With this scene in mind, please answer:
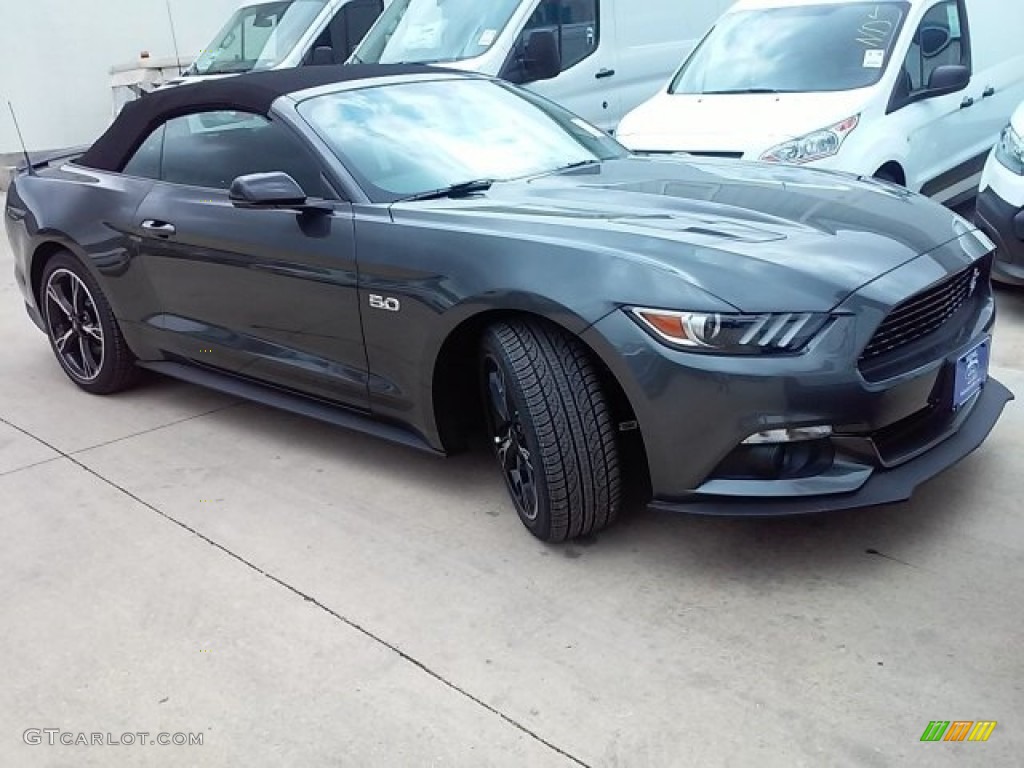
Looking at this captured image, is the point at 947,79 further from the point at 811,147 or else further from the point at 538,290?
the point at 538,290

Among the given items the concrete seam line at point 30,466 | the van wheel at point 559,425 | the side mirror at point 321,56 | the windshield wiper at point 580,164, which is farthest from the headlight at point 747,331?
the side mirror at point 321,56

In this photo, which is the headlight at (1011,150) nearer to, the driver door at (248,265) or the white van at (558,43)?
the driver door at (248,265)

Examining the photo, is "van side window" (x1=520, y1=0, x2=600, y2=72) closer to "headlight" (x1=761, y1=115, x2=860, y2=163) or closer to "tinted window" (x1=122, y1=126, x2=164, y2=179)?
"headlight" (x1=761, y1=115, x2=860, y2=163)

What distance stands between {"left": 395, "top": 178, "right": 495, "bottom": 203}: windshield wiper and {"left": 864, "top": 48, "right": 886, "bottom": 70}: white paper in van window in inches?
130

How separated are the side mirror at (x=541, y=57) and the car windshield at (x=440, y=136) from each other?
358 centimetres

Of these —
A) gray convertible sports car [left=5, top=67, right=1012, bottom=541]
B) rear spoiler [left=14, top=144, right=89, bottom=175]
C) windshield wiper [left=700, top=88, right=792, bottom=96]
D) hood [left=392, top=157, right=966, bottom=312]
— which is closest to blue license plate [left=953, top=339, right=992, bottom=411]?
gray convertible sports car [left=5, top=67, right=1012, bottom=541]

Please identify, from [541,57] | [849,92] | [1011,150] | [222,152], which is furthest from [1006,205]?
[541,57]

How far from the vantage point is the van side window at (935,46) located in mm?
6133

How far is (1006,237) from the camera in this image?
4895mm

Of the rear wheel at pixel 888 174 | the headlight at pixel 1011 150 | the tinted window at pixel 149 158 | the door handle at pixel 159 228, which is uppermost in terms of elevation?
the tinted window at pixel 149 158

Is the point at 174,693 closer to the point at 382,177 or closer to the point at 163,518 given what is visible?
the point at 163,518

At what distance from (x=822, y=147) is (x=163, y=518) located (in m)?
3.90

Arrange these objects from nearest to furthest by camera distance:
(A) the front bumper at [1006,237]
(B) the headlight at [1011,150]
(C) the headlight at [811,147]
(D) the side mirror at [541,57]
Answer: (A) the front bumper at [1006,237], (B) the headlight at [1011,150], (C) the headlight at [811,147], (D) the side mirror at [541,57]

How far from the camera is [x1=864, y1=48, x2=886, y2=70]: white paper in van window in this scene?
5.97 meters
